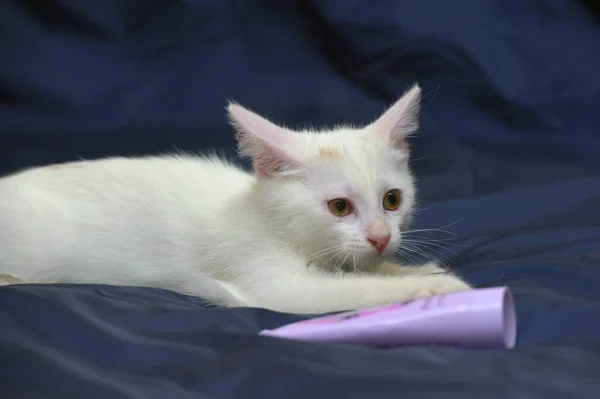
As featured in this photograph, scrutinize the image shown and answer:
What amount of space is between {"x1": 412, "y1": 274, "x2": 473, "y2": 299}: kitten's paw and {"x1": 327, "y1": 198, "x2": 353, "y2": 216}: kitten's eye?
0.54 ft

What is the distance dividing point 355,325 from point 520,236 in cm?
59

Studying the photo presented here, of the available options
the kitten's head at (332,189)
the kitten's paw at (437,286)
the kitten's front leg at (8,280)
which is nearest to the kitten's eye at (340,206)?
the kitten's head at (332,189)

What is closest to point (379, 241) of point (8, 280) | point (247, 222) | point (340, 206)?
point (340, 206)

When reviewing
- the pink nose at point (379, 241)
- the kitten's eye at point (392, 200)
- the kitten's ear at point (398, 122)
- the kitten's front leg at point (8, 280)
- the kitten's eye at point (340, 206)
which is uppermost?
the kitten's ear at point (398, 122)

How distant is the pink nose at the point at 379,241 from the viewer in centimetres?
126

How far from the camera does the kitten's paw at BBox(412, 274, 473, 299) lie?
118 cm

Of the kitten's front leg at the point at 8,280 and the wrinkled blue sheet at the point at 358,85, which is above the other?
the wrinkled blue sheet at the point at 358,85

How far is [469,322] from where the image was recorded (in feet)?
3.37

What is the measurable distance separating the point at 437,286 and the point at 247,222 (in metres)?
0.35

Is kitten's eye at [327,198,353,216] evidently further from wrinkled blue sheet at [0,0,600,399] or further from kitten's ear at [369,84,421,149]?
wrinkled blue sheet at [0,0,600,399]

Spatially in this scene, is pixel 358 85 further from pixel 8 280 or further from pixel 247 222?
pixel 8 280

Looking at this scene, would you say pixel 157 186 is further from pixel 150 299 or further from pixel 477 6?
pixel 477 6

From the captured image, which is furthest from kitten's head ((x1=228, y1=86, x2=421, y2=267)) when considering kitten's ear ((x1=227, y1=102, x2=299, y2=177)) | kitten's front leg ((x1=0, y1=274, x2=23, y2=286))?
kitten's front leg ((x1=0, y1=274, x2=23, y2=286))

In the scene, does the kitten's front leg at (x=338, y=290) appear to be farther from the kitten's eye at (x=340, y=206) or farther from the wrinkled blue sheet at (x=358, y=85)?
the wrinkled blue sheet at (x=358, y=85)
